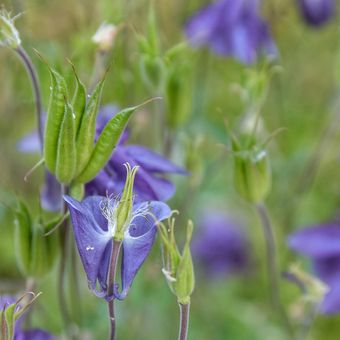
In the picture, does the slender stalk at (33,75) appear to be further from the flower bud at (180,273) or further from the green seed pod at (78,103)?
the flower bud at (180,273)

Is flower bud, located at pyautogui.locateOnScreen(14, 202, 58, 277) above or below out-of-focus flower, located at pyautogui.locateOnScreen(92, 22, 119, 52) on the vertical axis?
below

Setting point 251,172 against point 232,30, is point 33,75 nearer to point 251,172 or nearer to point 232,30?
point 251,172

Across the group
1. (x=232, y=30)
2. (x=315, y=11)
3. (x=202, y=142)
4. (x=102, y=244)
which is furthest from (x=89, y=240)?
(x=315, y=11)

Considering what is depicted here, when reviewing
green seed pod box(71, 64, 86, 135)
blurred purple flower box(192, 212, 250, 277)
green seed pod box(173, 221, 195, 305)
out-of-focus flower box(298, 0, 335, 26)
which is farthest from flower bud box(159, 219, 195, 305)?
blurred purple flower box(192, 212, 250, 277)

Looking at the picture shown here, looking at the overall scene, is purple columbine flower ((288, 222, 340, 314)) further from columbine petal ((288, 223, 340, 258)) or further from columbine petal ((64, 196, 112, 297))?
columbine petal ((64, 196, 112, 297))

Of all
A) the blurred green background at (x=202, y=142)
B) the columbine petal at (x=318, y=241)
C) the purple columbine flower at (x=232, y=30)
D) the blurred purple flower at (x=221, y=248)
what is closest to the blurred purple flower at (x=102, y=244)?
the blurred green background at (x=202, y=142)

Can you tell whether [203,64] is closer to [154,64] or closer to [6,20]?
[154,64]
